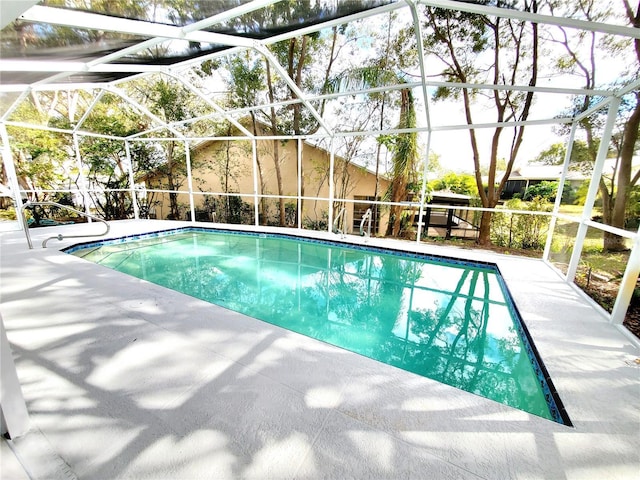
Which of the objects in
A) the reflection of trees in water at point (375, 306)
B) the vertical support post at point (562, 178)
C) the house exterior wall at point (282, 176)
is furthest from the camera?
the house exterior wall at point (282, 176)

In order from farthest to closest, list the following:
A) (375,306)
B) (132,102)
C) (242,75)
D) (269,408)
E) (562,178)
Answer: (242,75)
(132,102)
(562,178)
(375,306)
(269,408)

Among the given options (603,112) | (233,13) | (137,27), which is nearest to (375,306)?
(233,13)

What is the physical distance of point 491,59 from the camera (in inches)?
247

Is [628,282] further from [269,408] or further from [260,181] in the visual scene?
[260,181]

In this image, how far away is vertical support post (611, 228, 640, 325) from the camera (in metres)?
2.52

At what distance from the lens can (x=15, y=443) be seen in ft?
4.30

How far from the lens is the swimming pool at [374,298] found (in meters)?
2.61

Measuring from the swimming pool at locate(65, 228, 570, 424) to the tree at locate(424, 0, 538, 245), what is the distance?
350 centimetres

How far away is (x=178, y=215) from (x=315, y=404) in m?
11.3

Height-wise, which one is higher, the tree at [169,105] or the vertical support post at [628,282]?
the tree at [169,105]

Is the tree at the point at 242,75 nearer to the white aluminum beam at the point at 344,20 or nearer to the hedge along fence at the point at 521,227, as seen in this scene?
the white aluminum beam at the point at 344,20

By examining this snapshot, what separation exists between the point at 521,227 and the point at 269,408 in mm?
8280

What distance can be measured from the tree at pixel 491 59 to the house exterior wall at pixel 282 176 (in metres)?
3.27

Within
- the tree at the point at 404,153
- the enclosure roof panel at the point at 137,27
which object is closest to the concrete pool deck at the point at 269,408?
the enclosure roof panel at the point at 137,27
